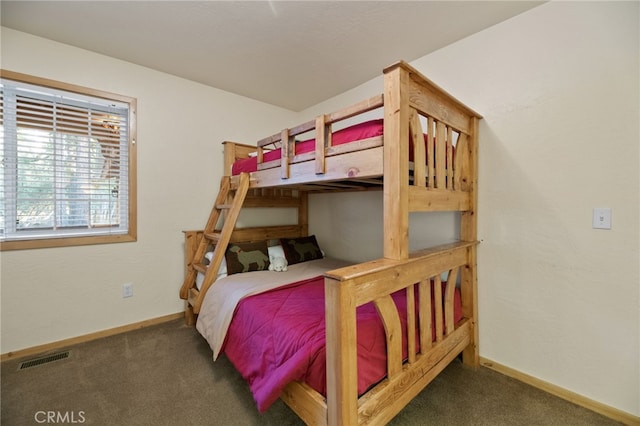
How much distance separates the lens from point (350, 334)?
103 cm

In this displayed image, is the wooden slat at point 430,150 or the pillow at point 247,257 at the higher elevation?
the wooden slat at point 430,150

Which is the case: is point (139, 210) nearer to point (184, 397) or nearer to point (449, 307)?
point (184, 397)

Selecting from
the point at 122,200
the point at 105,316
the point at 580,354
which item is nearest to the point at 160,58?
the point at 122,200

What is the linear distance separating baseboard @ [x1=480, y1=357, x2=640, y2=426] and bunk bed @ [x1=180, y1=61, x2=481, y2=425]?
14 centimetres

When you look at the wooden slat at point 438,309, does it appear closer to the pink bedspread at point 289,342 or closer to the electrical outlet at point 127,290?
the pink bedspread at point 289,342

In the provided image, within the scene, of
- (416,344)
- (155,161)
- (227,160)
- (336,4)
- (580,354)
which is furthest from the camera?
(227,160)

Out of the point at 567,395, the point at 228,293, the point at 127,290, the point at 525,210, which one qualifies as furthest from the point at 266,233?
the point at 567,395

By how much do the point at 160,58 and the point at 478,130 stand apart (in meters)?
2.74

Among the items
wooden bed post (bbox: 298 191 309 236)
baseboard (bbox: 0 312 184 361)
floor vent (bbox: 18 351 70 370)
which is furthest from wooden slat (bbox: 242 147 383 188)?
floor vent (bbox: 18 351 70 370)

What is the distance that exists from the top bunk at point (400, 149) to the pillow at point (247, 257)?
80cm

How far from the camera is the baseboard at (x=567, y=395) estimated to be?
144 centimetres

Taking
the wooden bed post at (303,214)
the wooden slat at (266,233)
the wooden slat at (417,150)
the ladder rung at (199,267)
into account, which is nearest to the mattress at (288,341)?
the ladder rung at (199,267)

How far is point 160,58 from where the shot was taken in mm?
2311

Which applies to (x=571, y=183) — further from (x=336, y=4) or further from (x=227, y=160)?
(x=227, y=160)
